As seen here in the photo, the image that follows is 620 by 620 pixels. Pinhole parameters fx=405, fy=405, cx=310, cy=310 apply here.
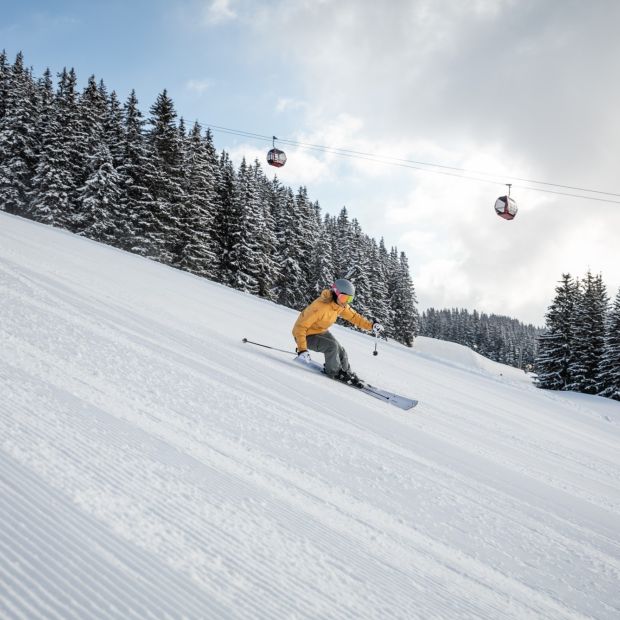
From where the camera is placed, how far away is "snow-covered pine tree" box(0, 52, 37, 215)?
105 ft

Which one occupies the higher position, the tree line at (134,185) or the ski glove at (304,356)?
the tree line at (134,185)

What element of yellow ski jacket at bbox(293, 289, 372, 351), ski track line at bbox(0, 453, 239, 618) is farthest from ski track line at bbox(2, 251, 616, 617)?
yellow ski jacket at bbox(293, 289, 372, 351)

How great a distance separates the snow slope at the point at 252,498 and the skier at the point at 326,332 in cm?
75

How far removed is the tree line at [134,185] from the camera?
1125 inches

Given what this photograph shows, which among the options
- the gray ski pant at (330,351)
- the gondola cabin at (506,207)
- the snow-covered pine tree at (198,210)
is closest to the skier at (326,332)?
the gray ski pant at (330,351)

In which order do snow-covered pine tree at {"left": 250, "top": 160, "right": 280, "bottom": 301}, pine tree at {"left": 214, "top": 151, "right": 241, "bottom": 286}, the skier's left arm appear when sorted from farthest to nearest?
snow-covered pine tree at {"left": 250, "top": 160, "right": 280, "bottom": 301} < pine tree at {"left": 214, "top": 151, "right": 241, "bottom": 286} < the skier's left arm

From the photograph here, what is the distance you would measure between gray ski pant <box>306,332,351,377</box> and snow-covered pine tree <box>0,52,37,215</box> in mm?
35192

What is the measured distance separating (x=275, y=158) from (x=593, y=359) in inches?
1180

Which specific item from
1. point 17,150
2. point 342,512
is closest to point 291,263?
point 17,150

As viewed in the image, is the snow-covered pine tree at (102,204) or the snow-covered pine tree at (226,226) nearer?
the snow-covered pine tree at (102,204)

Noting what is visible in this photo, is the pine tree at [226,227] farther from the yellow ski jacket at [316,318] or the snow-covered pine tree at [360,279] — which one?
the yellow ski jacket at [316,318]

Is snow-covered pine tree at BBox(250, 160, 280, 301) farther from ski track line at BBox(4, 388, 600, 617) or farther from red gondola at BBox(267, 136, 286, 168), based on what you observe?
ski track line at BBox(4, 388, 600, 617)

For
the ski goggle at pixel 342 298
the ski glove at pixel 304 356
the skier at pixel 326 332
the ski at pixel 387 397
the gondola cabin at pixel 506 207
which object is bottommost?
the ski at pixel 387 397

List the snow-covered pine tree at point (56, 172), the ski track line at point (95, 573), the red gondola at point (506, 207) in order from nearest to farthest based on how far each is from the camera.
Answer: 1. the ski track line at point (95, 573)
2. the red gondola at point (506, 207)
3. the snow-covered pine tree at point (56, 172)
